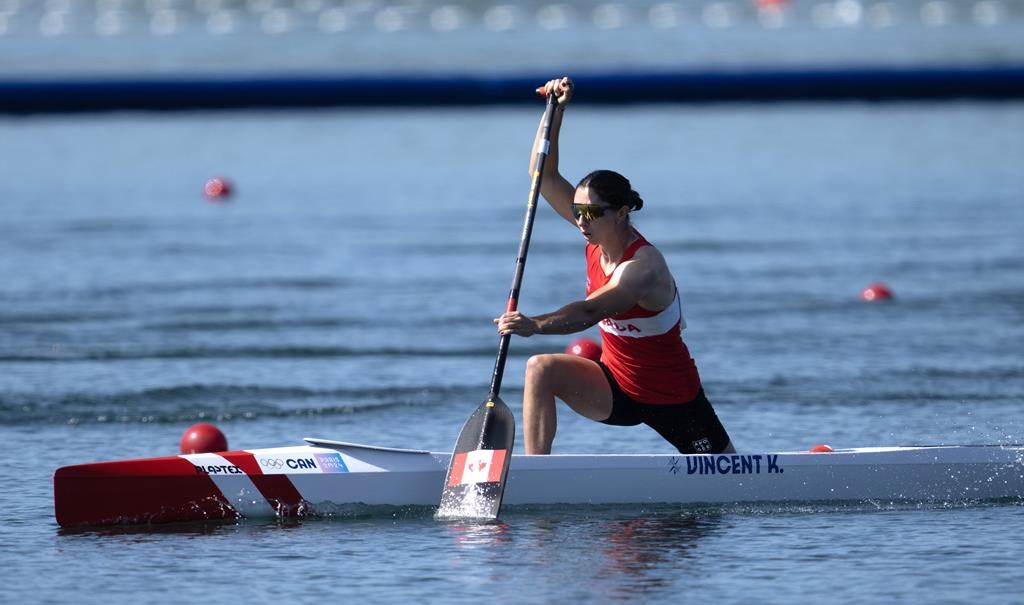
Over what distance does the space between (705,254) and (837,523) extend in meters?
10.5

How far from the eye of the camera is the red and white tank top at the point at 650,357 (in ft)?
27.4

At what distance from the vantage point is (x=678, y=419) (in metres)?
8.46

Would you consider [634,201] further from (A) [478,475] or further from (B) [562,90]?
(A) [478,475]

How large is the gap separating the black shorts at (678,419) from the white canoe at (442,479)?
0.51 ft

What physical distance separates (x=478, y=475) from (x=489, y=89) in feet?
92.9

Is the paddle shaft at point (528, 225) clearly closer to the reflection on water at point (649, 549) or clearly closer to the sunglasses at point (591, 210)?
the sunglasses at point (591, 210)

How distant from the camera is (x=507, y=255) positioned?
61.0ft

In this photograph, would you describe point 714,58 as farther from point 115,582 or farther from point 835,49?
point 115,582

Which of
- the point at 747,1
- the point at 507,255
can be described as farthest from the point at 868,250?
the point at 747,1

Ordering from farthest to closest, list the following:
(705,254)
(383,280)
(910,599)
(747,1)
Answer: (747,1)
(705,254)
(383,280)
(910,599)

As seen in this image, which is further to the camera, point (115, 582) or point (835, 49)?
point (835, 49)

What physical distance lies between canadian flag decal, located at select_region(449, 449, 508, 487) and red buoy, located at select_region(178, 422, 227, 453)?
5.92 feet

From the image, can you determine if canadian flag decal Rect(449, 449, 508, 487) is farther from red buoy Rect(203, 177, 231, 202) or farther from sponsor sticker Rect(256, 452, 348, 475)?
red buoy Rect(203, 177, 231, 202)

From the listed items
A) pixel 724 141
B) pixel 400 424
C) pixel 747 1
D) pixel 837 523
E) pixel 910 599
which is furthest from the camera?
pixel 747 1
